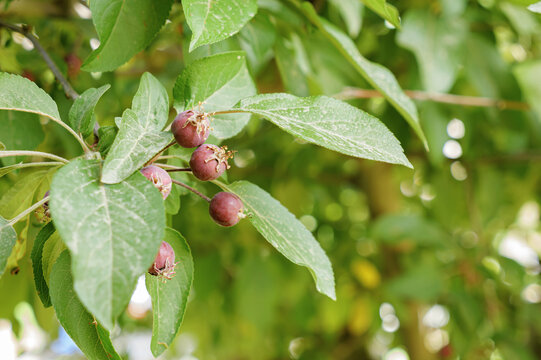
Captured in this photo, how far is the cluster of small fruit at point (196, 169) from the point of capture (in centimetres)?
36

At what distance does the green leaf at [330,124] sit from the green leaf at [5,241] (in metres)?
0.18

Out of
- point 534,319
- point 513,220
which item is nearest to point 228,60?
point 534,319

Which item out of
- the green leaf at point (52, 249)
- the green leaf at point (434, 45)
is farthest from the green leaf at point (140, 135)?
the green leaf at point (434, 45)

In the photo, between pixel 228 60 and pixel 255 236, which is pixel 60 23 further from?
pixel 255 236

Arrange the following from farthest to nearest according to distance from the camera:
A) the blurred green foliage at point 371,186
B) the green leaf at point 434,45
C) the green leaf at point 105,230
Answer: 1. the green leaf at point 434,45
2. the blurred green foliage at point 371,186
3. the green leaf at point 105,230

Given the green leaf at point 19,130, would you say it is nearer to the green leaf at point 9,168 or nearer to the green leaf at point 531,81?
the green leaf at point 9,168

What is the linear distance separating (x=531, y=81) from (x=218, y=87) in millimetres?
790

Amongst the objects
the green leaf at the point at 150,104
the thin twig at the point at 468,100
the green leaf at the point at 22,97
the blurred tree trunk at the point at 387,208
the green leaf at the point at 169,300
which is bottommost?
the blurred tree trunk at the point at 387,208

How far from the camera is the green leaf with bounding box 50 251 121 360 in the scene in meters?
0.36

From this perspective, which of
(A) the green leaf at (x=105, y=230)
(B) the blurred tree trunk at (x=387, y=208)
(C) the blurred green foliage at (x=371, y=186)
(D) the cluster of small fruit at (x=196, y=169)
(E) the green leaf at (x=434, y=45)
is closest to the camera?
(A) the green leaf at (x=105, y=230)

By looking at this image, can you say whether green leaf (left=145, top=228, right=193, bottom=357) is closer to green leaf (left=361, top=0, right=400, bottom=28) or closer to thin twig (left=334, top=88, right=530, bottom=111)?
green leaf (left=361, top=0, right=400, bottom=28)

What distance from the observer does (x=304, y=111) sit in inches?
14.7

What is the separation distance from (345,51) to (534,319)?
1362 millimetres

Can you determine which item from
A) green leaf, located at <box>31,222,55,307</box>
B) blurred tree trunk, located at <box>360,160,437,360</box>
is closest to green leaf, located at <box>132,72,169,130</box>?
green leaf, located at <box>31,222,55,307</box>
